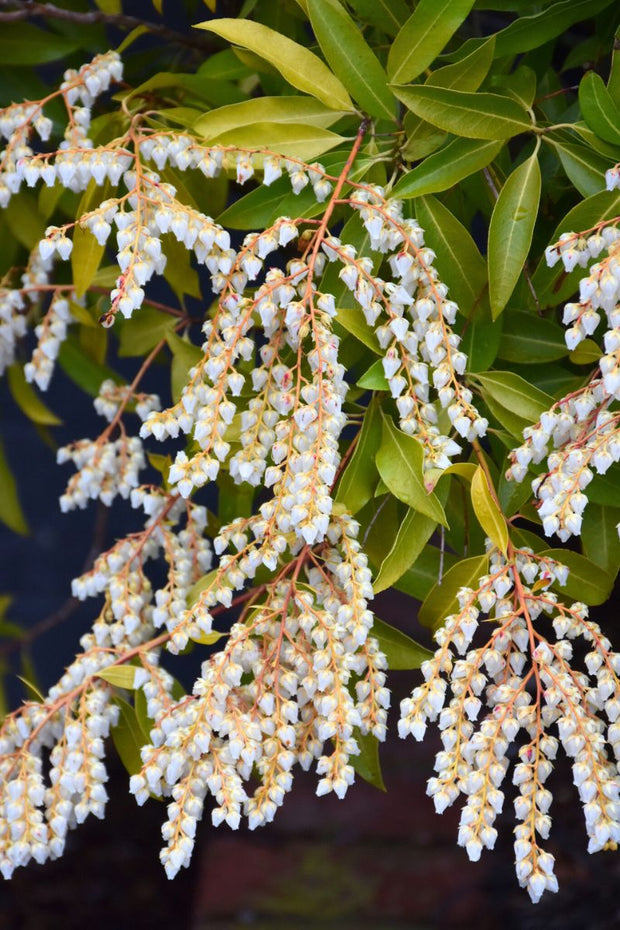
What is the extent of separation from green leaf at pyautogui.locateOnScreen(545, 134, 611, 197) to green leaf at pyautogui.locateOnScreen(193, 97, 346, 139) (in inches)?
10.4

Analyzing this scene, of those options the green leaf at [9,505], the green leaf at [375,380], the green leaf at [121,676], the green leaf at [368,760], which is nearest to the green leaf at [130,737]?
the green leaf at [121,676]

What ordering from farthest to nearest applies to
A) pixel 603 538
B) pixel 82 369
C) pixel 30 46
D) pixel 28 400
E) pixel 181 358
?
pixel 82 369 → pixel 28 400 → pixel 30 46 → pixel 181 358 → pixel 603 538

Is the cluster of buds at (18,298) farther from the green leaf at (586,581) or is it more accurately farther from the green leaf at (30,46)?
the green leaf at (586,581)

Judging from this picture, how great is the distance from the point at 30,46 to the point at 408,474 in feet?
3.10

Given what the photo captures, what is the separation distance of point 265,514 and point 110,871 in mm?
2460

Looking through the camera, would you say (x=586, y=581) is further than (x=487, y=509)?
Yes

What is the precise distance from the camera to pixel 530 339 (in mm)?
1240

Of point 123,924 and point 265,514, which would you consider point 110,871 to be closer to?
point 123,924

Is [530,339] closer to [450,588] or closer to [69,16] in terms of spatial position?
[450,588]

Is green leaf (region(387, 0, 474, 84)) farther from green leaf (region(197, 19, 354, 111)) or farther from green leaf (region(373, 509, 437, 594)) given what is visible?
green leaf (region(373, 509, 437, 594))

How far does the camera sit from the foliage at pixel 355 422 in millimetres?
989

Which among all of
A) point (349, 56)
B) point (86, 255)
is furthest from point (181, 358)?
point (349, 56)

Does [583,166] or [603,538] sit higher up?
[583,166]

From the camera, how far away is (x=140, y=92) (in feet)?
4.46
